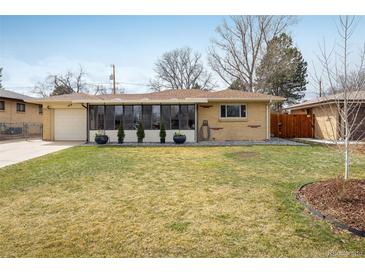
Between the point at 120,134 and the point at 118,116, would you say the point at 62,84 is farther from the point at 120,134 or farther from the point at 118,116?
the point at 120,134

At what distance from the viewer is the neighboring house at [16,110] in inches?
799

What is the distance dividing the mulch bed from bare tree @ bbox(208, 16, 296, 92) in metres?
24.7

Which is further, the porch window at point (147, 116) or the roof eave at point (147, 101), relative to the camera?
the porch window at point (147, 116)

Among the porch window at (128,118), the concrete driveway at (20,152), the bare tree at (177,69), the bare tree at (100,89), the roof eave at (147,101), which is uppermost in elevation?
the bare tree at (177,69)

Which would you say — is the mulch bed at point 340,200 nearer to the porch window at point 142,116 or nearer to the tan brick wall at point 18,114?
the porch window at point 142,116

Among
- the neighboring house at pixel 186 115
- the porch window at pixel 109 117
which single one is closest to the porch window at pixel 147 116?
the neighboring house at pixel 186 115

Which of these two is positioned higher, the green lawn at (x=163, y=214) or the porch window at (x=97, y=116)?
the porch window at (x=97, y=116)

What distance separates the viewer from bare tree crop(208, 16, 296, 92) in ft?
92.3

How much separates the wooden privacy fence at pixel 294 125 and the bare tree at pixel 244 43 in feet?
31.8

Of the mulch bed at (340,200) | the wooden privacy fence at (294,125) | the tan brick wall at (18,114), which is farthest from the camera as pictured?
the tan brick wall at (18,114)

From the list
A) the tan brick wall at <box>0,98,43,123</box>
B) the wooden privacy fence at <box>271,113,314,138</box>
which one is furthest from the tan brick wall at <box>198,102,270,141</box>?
the tan brick wall at <box>0,98,43,123</box>

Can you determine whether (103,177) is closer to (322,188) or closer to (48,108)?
(322,188)

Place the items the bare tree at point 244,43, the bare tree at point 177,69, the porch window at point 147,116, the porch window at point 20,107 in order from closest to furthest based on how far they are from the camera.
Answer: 1. the porch window at point 147,116
2. the porch window at point 20,107
3. the bare tree at point 244,43
4. the bare tree at point 177,69

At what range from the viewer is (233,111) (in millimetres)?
16844
